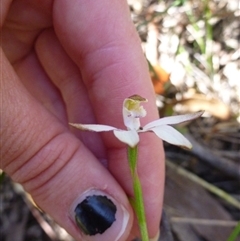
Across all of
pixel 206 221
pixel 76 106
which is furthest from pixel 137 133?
pixel 206 221

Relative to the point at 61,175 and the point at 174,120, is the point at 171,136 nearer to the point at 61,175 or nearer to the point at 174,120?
the point at 174,120

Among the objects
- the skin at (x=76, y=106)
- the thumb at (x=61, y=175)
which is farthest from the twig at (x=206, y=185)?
the thumb at (x=61, y=175)

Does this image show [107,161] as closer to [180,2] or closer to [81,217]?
[81,217]

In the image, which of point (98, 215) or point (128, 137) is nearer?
point (128, 137)

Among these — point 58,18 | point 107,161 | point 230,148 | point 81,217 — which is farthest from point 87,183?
point 230,148

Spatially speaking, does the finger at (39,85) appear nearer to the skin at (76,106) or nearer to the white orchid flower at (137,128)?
the skin at (76,106)
